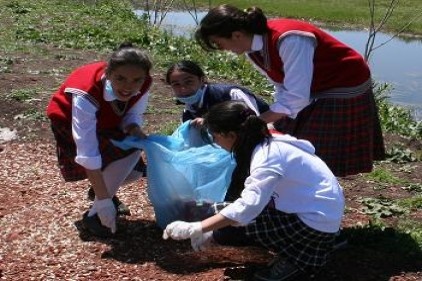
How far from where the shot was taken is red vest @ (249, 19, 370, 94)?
3215 millimetres

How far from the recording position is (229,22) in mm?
3100

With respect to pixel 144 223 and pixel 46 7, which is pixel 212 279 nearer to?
pixel 144 223

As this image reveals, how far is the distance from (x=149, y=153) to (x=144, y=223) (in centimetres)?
47

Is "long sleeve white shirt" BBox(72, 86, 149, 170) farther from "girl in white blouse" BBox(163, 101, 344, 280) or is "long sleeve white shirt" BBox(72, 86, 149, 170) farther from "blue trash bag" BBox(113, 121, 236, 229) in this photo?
"girl in white blouse" BBox(163, 101, 344, 280)

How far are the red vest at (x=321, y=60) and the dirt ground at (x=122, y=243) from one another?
77 centimetres

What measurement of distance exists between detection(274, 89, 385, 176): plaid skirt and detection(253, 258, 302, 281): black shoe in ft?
2.52

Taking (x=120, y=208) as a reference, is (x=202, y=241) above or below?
above

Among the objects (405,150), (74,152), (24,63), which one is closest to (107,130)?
(74,152)

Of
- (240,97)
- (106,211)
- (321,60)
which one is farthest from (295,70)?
(106,211)

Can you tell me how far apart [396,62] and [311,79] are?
10779 mm

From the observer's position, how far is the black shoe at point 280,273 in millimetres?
2945

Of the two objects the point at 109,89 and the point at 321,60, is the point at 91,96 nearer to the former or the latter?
the point at 109,89

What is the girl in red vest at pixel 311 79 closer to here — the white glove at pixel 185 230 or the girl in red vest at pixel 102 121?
the girl in red vest at pixel 102 121

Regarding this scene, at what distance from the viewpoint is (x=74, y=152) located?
3.60 meters
